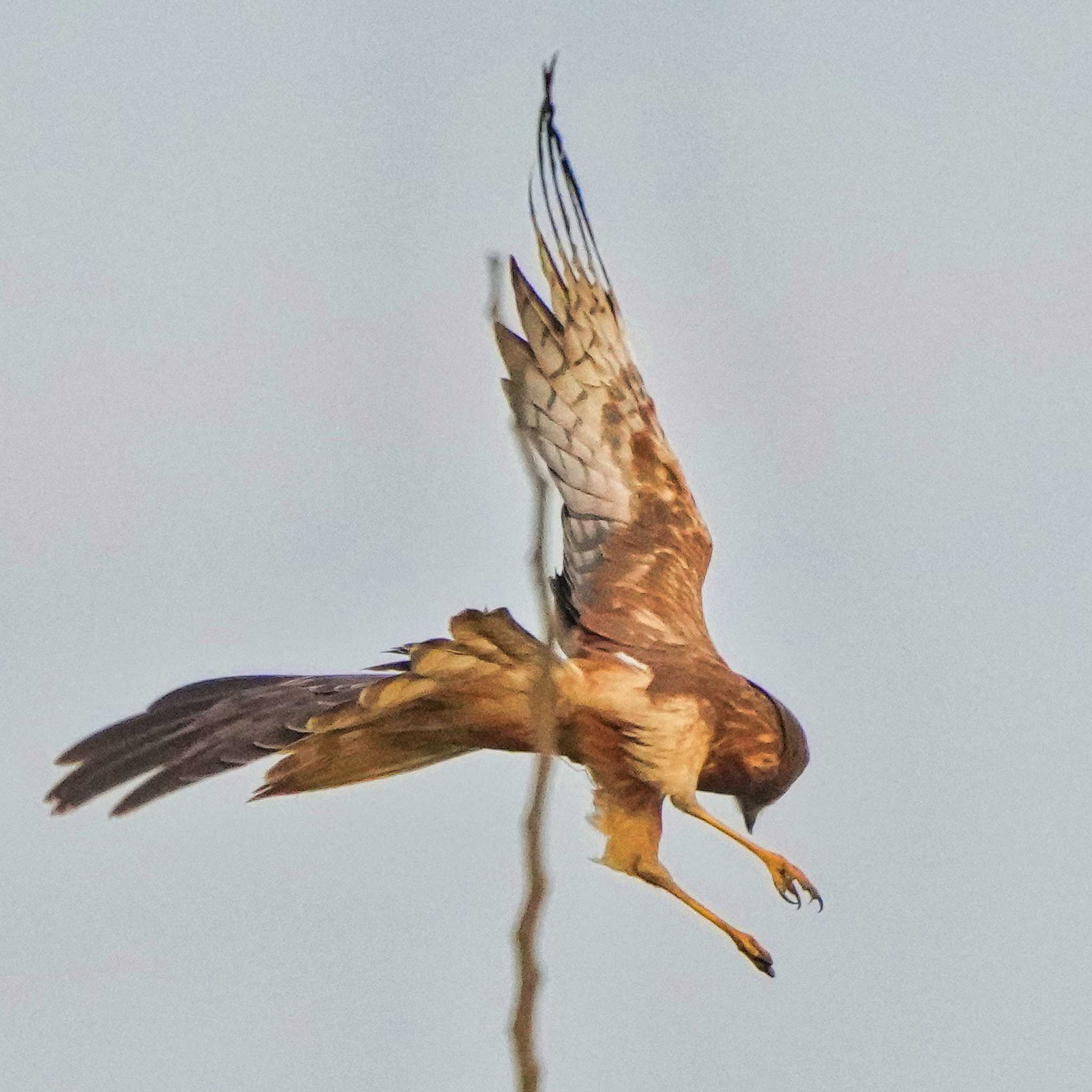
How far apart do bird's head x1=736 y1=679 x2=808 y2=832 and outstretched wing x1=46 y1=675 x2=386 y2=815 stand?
1107 millimetres

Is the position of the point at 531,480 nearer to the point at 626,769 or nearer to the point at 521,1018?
the point at 521,1018

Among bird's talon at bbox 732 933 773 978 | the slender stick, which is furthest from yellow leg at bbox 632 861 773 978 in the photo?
the slender stick

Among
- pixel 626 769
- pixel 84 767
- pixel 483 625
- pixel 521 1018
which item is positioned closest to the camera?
pixel 521 1018

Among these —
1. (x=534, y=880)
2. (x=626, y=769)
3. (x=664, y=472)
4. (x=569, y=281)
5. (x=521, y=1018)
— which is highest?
(x=569, y=281)

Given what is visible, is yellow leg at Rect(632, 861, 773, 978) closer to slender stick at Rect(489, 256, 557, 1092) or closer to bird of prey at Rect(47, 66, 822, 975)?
bird of prey at Rect(47, 66, 822, 975)

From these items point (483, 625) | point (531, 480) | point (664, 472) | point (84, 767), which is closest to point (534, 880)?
point (531, 480)

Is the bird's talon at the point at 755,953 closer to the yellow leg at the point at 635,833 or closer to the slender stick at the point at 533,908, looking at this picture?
the yellow leg at the point at 635,833

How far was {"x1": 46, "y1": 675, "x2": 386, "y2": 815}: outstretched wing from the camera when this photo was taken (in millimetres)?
5281

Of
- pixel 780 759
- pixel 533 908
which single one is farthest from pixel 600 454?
pixel 533 908

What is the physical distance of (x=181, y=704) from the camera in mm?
5695

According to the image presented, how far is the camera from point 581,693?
5.13m

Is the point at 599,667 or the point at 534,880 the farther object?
the point at 599,667

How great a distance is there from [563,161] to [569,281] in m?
0.40

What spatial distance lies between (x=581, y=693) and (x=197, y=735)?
1.14 m
